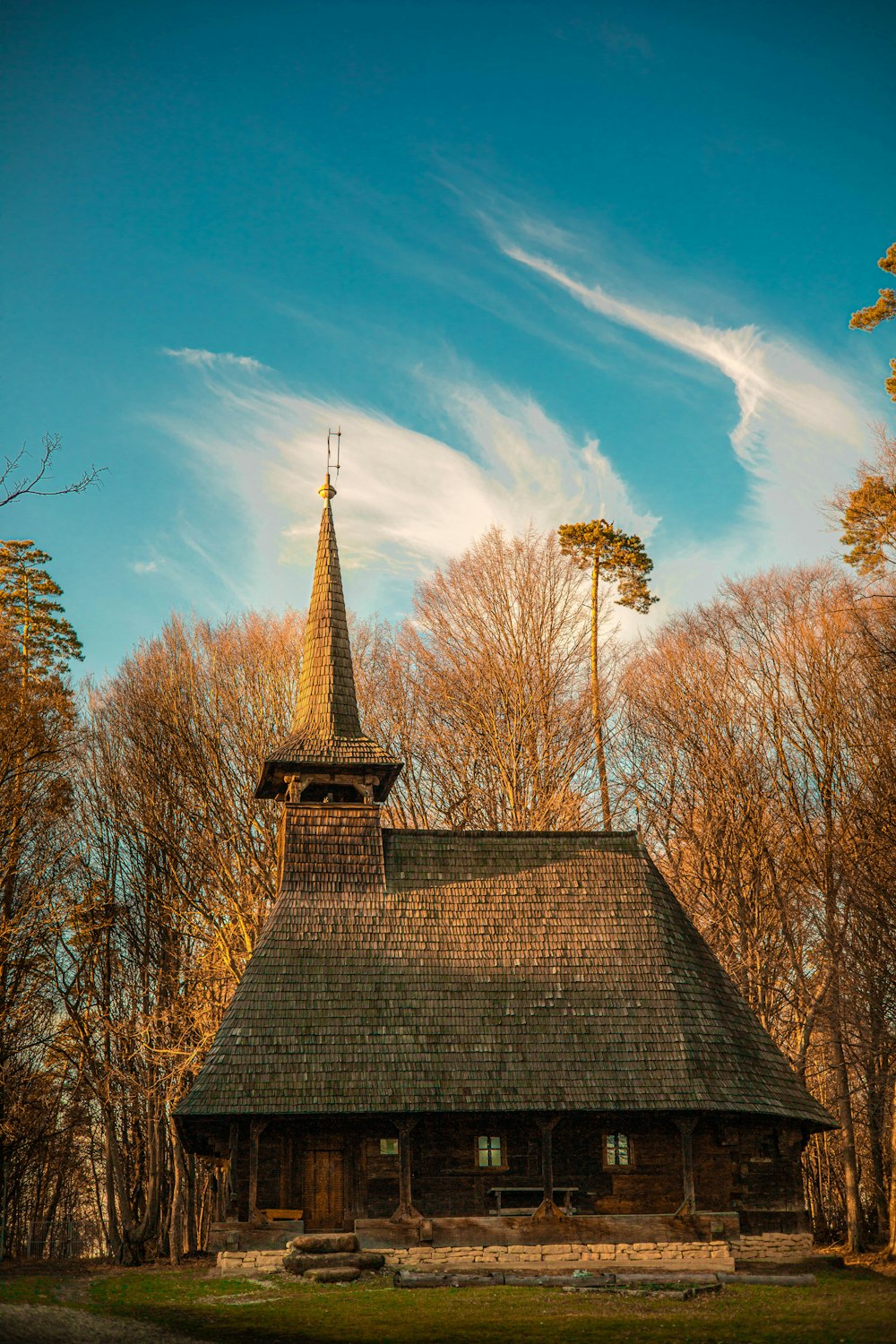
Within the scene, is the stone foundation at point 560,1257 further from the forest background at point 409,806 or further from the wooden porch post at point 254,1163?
the forest background at point 409,806

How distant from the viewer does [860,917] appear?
1035 inches

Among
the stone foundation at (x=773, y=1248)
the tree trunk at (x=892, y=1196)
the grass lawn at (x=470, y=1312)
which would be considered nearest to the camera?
the grass lawn at (x=470, y=1312)

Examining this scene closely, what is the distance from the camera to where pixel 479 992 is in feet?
72.8

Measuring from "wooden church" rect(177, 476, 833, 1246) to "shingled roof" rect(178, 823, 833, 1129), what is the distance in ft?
0.13

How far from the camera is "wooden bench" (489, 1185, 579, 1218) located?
818 inches

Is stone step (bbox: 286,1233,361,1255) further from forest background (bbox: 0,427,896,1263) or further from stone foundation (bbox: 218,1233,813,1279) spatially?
forest background (bbox: 0,427,896,1263)

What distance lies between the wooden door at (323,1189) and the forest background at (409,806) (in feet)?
30.8

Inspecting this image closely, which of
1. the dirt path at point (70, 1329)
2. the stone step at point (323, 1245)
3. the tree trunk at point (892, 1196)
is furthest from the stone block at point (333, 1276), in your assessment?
the tree trunk at point (892, 1196)

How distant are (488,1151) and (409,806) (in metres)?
15.4

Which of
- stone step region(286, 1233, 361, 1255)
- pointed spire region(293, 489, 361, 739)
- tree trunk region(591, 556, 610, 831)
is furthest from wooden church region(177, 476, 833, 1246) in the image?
tree trunk region(591, 556, 610, 831)

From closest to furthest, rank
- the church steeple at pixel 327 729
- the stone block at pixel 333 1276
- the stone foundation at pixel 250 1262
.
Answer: the stone block at pixel 333 1276 < the stone foundation at pixel 250 1262 < the church steeple at pixel 327 729

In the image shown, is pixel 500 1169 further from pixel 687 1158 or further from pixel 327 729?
pixel 327 729

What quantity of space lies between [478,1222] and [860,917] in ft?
35.6

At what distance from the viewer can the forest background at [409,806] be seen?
98.1 ft
